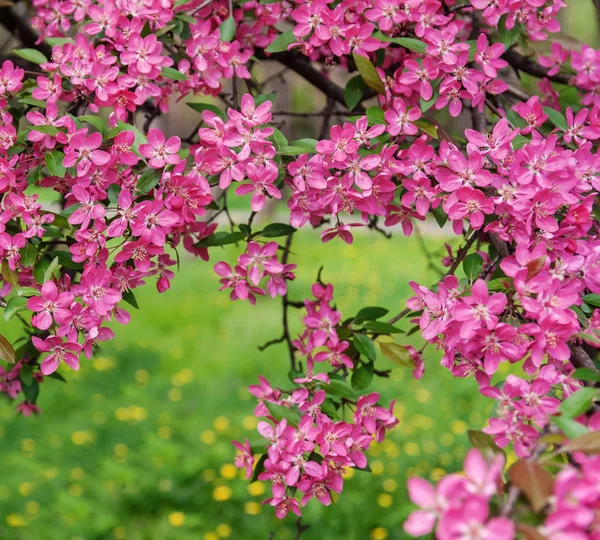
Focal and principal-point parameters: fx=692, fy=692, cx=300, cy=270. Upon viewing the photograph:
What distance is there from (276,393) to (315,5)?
2.30 ft

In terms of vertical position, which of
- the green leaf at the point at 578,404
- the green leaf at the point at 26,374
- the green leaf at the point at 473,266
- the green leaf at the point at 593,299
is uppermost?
the green leaf at the point at 578,404

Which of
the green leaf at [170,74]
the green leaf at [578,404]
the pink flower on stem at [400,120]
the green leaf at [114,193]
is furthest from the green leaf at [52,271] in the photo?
the green leaf at [578,404]

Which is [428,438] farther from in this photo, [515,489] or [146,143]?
[515,489]

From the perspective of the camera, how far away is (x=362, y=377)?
4.35ft

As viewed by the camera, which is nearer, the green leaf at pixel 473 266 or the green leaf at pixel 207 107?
the green leaf at pixel 473 266

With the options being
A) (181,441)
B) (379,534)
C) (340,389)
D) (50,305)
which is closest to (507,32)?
(340,389)

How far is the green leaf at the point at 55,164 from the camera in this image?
1099 mm

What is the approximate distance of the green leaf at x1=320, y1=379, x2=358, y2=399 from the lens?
122 cm

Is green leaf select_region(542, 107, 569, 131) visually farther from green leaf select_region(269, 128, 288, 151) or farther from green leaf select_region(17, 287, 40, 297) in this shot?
green leaf select_region(17, 287, 40, 297)

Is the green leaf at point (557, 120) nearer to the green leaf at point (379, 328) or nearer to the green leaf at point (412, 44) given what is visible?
the green leaf at point (412, 44)

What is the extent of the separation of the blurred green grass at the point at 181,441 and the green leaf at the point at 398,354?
164 centimetres

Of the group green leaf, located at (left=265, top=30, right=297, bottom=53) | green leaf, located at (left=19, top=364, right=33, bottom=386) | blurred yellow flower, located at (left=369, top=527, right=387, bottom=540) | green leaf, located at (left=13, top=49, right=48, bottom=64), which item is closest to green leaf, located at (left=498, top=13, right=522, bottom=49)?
green leaf, located at (left=265, top=30, right=297, bottom=53)

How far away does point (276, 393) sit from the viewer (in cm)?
122

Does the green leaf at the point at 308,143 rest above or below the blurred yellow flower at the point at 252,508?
above
